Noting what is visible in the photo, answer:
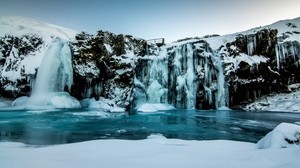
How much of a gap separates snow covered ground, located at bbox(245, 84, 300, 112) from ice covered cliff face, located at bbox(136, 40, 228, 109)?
3.73 meters

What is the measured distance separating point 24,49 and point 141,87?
47.7 feet

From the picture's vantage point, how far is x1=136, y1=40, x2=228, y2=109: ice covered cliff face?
29.1m

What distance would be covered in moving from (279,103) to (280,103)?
11cm

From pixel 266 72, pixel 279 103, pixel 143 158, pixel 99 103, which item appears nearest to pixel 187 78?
pixel 266 72

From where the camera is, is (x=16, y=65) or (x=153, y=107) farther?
(x=16, y=65)

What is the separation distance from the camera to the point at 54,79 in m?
26.2

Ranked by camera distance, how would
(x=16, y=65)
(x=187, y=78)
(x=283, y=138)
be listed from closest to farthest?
(x=283, y=138) < (x=16, y=65) < (x=187, y=78)

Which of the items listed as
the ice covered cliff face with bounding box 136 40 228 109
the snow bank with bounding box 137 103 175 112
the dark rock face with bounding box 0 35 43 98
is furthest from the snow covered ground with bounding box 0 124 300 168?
the dark rock face with bounding box 0 35 43 98

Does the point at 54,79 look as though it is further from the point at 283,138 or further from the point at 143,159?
the point at 283,138

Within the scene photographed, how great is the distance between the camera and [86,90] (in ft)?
90.5

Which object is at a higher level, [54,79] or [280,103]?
[54,79]

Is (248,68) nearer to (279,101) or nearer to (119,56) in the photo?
(279,101)

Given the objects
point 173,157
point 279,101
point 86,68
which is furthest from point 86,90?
point 173,157

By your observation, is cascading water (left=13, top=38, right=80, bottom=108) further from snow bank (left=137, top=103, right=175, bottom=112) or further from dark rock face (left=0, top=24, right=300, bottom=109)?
snow bank (left=137, top=103, right=175, bottom=112)
